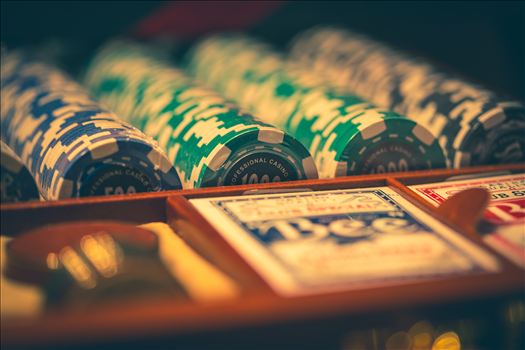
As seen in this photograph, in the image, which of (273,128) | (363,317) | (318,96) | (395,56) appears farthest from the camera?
(395,56)

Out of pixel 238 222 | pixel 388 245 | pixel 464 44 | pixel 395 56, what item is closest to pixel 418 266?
pixel 388 245

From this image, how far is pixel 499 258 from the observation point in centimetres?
137

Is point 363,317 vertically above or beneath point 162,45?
beneath

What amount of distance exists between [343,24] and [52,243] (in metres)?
2.20

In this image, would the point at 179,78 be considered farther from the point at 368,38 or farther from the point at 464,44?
the point at 464,44

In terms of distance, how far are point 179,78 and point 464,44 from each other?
145cm

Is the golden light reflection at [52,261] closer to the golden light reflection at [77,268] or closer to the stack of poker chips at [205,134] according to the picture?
the golden light reflection at [77,268]

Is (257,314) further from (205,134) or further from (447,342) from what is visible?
(205,134)

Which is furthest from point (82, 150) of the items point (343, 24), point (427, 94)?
point (343, 24)

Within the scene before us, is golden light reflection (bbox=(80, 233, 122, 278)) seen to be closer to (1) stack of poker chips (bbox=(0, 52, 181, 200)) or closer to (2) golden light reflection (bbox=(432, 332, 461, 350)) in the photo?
(1) stack of poker chips (bbox=(0, 52, 181, 200))

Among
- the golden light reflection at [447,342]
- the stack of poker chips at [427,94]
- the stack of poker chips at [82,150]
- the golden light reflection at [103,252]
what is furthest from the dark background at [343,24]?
the golden light reflection at [447,342]

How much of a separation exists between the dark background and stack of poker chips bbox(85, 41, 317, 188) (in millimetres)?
500

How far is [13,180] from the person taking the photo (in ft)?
5.54

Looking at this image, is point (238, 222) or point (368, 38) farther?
point (368, 38)
